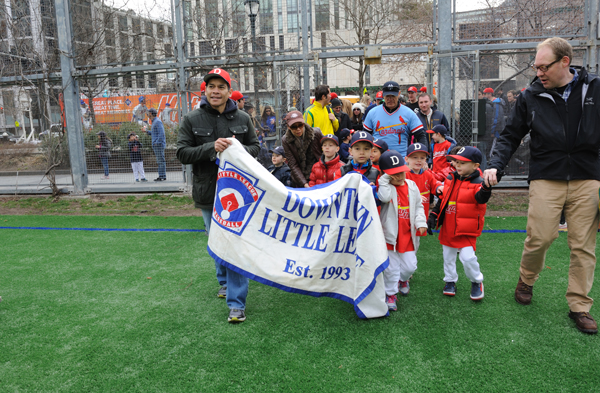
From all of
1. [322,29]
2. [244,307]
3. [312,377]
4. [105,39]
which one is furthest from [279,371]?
[105,39]

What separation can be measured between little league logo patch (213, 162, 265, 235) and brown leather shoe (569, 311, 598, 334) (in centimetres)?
266

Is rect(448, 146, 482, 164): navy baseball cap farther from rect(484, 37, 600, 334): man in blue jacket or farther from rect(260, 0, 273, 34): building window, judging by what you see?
rect(260, 0, 273, 34): building window

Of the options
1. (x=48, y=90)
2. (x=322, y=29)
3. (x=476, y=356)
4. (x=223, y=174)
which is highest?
(x=322, y=29)

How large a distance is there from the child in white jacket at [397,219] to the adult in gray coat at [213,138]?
1227mm

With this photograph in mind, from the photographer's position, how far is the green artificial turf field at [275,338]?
295 cm

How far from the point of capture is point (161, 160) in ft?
31.7

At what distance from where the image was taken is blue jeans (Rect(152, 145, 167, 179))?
31.3 ft

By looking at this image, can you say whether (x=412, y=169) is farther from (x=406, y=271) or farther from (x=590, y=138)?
(x=590, y=138)

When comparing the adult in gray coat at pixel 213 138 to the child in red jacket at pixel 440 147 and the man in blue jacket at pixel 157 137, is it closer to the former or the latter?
the child in red jacket at pixel 440 147

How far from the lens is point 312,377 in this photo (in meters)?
2.97

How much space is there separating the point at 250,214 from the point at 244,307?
2.71 feet

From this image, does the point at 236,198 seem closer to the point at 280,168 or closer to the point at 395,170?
the point at 395,170

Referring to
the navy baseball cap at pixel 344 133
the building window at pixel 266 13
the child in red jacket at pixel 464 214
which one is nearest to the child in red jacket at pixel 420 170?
the child in red jacket at pixel 464 214

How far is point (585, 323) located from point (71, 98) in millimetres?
10212
